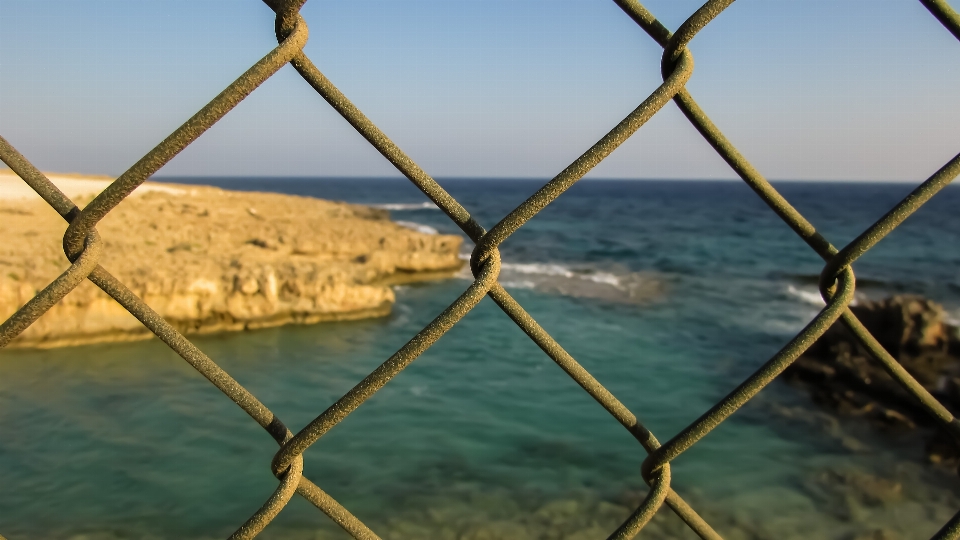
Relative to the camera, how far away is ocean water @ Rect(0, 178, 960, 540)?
442 centimetres

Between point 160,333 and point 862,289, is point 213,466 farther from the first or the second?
point 862,289

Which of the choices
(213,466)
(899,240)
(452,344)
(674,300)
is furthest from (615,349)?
(899,240)

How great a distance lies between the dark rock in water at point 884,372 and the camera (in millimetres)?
6062

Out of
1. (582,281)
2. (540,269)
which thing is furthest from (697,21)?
(540,269)

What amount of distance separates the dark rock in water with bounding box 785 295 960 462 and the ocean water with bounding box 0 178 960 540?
12.1 inches

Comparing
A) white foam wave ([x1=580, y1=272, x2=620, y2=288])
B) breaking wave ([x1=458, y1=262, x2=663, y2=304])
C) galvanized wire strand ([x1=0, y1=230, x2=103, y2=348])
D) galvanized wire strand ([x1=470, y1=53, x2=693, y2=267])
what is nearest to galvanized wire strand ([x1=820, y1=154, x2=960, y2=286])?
galvanized wire strand ([x1=470, y1=53, x2=693, y2=267])

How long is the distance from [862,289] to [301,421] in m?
13.3

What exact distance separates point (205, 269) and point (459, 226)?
8421mm

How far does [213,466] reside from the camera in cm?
502

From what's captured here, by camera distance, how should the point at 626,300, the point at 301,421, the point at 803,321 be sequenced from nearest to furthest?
→ 1. the point at 301,421
2. the point at 803,321
3. the point at 626,300

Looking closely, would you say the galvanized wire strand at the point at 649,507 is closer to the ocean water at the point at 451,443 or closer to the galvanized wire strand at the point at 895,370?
the galvanized wire strand at the point at 895,370

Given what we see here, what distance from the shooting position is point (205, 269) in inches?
322

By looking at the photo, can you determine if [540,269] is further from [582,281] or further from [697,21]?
[697,21]

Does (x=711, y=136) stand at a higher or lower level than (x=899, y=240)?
higher
